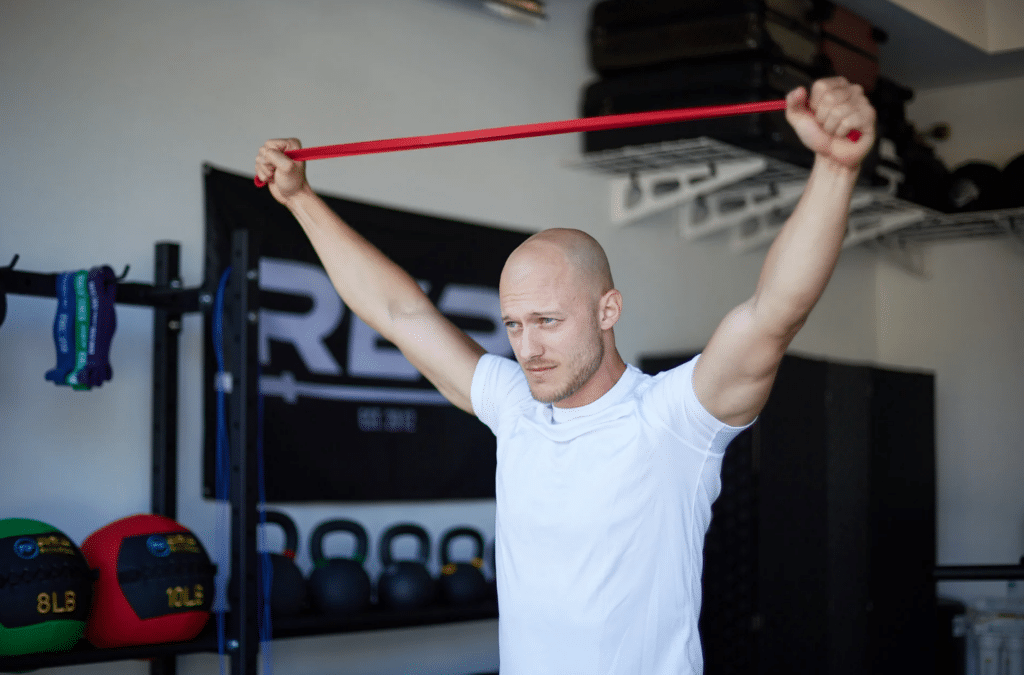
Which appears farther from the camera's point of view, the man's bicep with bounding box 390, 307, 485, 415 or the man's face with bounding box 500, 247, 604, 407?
the man's bicep with bounding box 390, 307, 485, 415

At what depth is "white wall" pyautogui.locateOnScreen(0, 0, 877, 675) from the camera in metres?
2.90

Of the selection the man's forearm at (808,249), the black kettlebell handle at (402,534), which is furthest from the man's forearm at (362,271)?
the black kettlebell handle at (402,534)

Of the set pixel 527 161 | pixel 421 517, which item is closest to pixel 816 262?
pixel 421 517

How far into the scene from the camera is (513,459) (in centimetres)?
176

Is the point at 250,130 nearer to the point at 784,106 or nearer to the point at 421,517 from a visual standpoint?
the point at 421,517

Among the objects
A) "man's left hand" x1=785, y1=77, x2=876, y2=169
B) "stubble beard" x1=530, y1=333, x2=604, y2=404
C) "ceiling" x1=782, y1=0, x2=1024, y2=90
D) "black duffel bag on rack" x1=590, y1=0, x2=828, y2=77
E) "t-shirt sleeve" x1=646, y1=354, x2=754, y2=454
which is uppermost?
"ceiling" x1=782, y1=0, x2=1024, y2=90

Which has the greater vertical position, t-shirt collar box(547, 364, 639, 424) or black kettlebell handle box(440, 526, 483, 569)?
t-shirt collar box(547, 364, 639, 424)

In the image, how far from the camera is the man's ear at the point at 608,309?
1729 mm

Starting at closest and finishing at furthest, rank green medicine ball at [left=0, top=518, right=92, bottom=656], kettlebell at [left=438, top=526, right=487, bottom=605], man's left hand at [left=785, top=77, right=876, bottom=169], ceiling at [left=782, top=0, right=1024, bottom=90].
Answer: man's left hand at [left=785, top=77, right=876, bottom=169] < green medicine ball at [left=0, top=518, right=92, bottom=656] < kettlebell at [left=438, top=526, right=487, bottom=605] < ceiling at [left=782, top=0, right=1024, bottom=90]

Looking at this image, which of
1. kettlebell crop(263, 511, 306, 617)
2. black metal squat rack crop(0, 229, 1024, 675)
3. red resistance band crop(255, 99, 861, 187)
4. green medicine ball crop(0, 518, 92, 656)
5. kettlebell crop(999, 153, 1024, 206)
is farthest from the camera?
kettlebell crop(999, 153, 1024, 206)

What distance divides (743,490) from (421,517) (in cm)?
114

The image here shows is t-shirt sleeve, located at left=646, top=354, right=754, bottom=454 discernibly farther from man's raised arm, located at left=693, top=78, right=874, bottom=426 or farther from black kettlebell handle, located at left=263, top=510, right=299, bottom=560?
black kettlebell handle, located at left=263, top=510, right=299, bottom=560

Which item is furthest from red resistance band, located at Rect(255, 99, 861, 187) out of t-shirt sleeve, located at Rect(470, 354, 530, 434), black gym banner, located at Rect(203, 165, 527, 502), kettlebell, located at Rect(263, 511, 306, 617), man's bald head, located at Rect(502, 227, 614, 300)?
kettlebell, located at Rect(263, 511, 306, 617)

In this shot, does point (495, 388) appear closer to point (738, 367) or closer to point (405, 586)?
point (738, 367)
